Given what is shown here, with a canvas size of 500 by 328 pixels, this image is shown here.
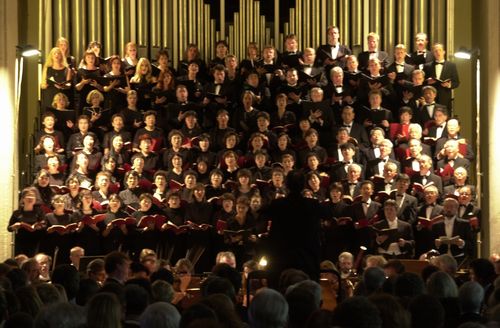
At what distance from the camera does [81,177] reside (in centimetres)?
1313

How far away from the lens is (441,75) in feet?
45.6

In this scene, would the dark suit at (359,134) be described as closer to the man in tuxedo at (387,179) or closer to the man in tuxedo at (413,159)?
the man in tuxedo at (413,159)

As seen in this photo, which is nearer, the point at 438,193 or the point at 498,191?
the point at 438,193

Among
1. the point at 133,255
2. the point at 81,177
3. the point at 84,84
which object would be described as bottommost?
the point at 133,255

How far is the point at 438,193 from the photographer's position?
12.6 metres

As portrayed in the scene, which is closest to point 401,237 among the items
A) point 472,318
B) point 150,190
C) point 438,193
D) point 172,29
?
point 438,193

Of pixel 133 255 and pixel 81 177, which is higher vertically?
pixel 81 177

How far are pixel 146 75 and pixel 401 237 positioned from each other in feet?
13.1

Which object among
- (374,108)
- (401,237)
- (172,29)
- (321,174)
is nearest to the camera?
(401,237)

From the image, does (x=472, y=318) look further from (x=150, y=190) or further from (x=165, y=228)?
(x=150, y=190)

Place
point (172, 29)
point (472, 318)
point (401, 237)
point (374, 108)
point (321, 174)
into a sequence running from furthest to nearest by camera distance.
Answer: point (172, 29) → point (374, 108) → point (321, 174) → point (401, 237) → point (472, 318)

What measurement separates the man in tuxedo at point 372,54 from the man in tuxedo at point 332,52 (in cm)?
19

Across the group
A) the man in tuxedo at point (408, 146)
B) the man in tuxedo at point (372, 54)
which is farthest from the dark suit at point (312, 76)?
the man in tuxedo at point (408, 146)

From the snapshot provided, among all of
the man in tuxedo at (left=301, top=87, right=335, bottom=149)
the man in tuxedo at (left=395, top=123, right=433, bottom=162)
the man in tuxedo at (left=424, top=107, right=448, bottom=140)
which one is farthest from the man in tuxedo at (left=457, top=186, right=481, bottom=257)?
the man in tuxedo at (left=301, top=87, right=335, bottom=149)
